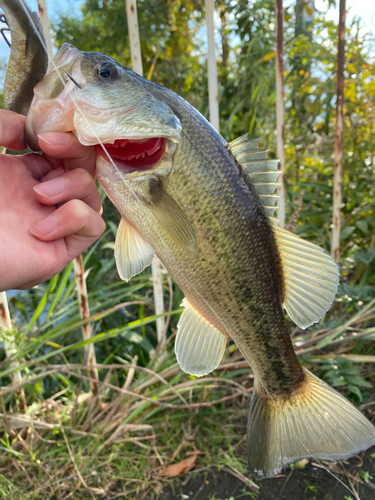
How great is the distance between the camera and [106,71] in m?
0.85

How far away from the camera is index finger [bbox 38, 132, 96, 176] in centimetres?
83

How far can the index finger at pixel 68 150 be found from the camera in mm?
828

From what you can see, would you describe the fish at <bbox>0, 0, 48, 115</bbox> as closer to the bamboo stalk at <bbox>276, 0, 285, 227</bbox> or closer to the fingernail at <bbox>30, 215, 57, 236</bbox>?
the fingernail at <bbox>30, 215, 57, 236</bbox>

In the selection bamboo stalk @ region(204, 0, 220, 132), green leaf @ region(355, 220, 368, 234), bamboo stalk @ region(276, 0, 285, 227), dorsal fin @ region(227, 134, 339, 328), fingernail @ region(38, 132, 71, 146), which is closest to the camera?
fingernail @ region(38, 132, 71, 146)

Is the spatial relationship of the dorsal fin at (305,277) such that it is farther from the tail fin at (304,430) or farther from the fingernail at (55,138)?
the fingernail at (55,138)

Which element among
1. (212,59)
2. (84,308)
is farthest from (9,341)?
(212,59)

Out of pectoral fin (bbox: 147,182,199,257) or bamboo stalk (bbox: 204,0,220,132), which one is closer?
pectoral fin (bbox: 147,182,199,257)

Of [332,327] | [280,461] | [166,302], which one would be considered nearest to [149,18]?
[166,302]

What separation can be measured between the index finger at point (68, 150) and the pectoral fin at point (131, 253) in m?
0.17

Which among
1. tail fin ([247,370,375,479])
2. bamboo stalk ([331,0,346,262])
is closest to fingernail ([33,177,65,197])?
tail fin ([247,370,375,479])

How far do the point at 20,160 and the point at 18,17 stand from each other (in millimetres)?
424

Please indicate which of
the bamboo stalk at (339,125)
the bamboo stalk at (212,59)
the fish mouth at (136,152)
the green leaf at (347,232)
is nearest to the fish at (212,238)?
the fish mouth at (136,152)

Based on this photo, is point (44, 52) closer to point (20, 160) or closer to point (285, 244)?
point (20, 160)

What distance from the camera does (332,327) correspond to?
221 cm
